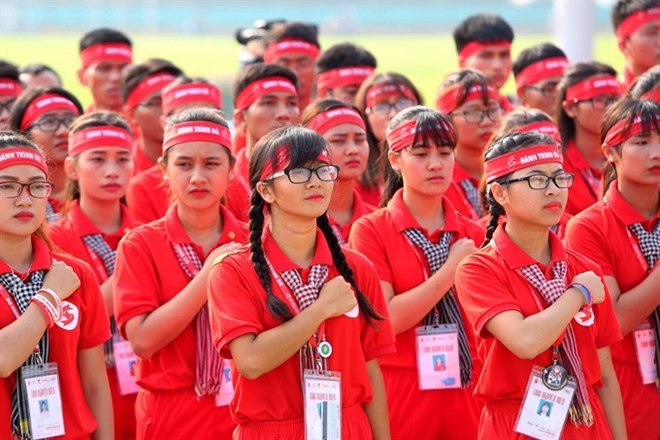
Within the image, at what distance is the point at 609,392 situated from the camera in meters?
4.27

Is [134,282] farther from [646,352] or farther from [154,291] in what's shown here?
[646,352]

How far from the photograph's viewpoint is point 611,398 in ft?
14.0

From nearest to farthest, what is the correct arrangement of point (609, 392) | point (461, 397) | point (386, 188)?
point (609, 392) → point (461, 397) → point (386, 188)

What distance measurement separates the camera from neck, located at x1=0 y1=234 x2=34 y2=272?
162 inches

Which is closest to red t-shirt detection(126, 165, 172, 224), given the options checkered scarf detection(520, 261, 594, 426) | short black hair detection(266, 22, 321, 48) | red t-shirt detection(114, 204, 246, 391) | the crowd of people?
the crowd of people

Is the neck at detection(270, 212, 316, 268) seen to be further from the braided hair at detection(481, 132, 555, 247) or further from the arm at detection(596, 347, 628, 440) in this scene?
the arm at detection(596, 347, 628, 440)

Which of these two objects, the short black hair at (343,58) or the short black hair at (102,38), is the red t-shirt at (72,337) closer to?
the short black hair at (343,58)

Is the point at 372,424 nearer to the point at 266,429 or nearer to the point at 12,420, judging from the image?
the point at 266,429

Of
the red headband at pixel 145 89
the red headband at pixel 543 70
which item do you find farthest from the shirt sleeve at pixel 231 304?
the red headband at pixel 543 70

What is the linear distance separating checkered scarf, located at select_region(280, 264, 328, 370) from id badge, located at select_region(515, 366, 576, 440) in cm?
79

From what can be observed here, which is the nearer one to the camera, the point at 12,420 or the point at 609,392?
the point at 12,420

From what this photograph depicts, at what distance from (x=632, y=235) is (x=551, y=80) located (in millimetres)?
2743

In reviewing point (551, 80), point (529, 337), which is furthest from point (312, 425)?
point (551, 80)

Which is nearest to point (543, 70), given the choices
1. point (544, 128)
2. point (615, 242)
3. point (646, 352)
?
point (544, 128)
